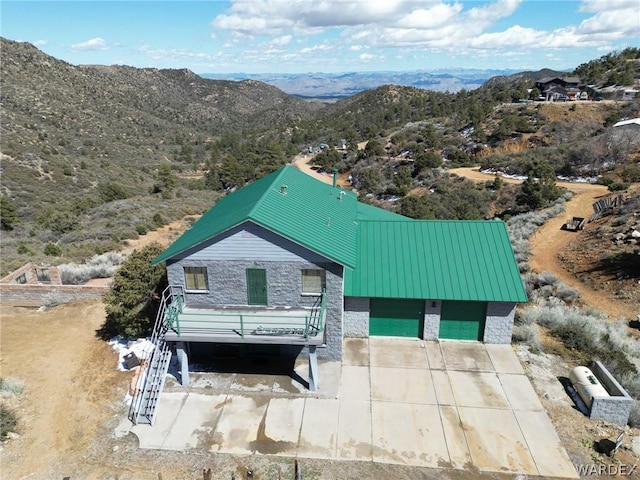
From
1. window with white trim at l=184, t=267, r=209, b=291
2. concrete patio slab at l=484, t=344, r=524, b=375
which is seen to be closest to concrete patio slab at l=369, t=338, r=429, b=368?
concrete patio slab at l=484, t=344, r=524, b=375

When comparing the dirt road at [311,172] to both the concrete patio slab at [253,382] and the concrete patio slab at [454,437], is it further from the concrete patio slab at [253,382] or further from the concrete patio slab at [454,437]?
the concrete patio slab at [454,437]

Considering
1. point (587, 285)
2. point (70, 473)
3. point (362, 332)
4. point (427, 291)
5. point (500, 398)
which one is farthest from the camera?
point (587, 285)

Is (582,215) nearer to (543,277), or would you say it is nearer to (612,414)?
(543,277)

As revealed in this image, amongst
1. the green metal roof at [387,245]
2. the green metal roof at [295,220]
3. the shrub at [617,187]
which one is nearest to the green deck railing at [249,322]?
the green metal roof at [295,220]

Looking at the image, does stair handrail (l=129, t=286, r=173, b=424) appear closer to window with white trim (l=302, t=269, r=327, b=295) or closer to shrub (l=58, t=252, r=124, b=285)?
window with white trim (l=302, t=269, r=327, b=295)

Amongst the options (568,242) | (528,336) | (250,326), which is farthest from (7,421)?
(568,242)

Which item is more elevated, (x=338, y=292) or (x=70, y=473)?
(x=338, y=292)

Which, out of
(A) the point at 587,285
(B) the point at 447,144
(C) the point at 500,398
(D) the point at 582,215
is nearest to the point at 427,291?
(C) the point at 500,398
